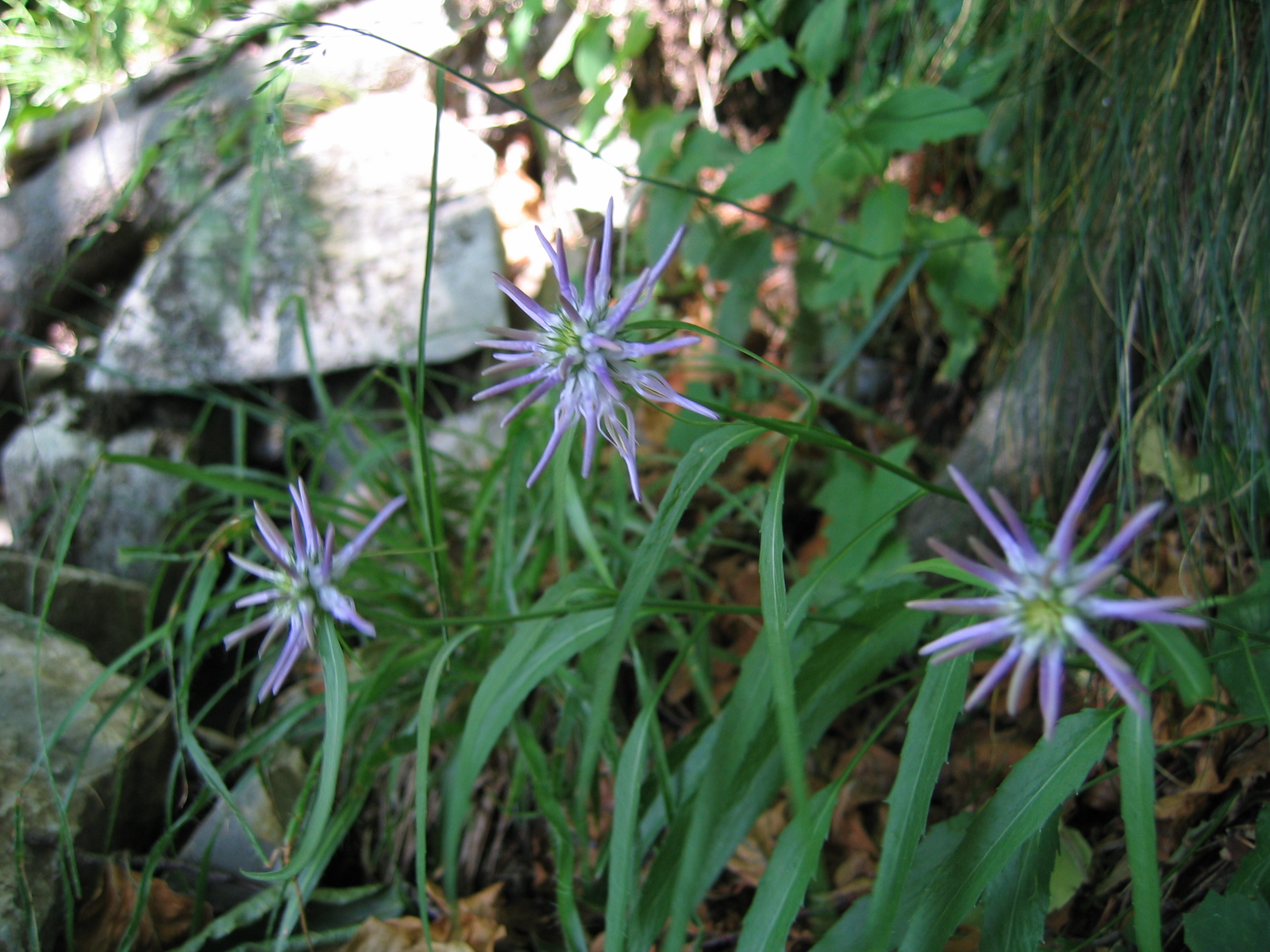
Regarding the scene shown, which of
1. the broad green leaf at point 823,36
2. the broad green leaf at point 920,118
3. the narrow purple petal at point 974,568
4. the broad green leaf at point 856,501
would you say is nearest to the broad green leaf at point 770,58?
the broad green leaf at point 823,36

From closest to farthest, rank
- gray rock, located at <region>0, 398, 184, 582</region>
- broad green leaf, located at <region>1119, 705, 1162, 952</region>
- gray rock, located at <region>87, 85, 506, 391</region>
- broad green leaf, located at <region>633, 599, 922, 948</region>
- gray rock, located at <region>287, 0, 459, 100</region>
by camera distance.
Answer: broad green leaf, located at <region>1119, 705, 1162, 952</region>, broad green leaf, located at <region>633, 599, 922, 948</region>, gray rock, located at <region>0, 398, 184, 582</region>, gray rock, located at <region>87, 85, 506, 391</region>, gray rock, located at <region>287, 0, 459, 100</region>

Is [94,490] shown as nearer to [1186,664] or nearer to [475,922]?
[475,922]

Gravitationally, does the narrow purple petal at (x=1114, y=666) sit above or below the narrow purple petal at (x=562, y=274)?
below

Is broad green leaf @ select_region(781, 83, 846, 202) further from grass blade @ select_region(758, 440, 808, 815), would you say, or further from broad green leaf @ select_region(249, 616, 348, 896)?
broad green leaf @ select_region(249, 616, 348, 896)

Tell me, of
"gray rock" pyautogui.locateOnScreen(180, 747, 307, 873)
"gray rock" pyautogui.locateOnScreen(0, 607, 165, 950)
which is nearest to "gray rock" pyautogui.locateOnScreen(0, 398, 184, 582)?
"gray rock" pyautogui.locateOnScreen(0, 607, 165, 950)

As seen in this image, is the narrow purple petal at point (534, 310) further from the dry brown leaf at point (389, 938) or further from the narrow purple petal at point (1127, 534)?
the dry brown leaf at point (389, 938)

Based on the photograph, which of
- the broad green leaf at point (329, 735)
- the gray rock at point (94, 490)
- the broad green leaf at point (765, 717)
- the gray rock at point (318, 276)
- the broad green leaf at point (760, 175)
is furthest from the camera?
the gray rock at point (318, 276)
